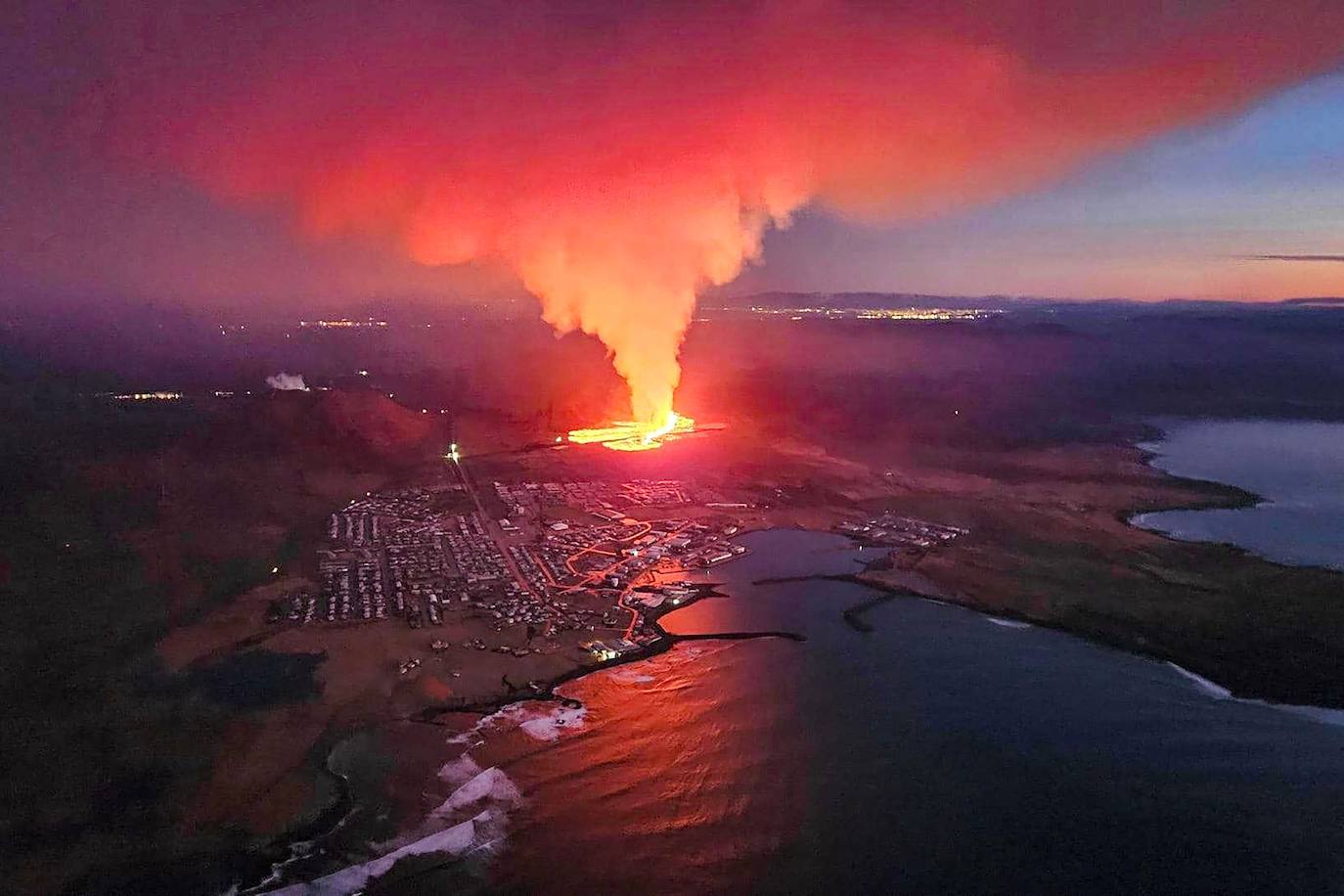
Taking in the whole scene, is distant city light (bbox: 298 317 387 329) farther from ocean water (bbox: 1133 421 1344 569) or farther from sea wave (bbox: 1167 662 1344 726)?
sea wave (bbox: 1167 662 1344 726)

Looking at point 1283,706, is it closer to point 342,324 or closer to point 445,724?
point 445,724

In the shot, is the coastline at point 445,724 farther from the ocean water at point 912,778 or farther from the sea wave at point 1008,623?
the sea wave at point 1008,623

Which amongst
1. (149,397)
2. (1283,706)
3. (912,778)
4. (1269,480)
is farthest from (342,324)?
(1283,706)

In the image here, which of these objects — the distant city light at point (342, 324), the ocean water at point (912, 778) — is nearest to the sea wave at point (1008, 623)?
the ocean water at point (912, 778)

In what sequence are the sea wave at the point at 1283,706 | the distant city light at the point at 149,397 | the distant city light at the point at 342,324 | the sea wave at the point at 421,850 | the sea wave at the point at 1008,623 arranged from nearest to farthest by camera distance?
the sea wave at the point at 421,850 < the sea wave at the point at 1283,706 < the sea wave at the point at 1008,623 < the distant city light at the point at 149,397 < the distant city light at the point at 342,324

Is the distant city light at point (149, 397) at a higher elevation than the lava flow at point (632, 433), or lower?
higher

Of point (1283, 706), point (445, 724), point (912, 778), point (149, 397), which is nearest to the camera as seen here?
point (912, 778)

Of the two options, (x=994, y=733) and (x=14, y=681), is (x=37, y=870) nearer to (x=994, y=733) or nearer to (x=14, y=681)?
(x=14, y=681)

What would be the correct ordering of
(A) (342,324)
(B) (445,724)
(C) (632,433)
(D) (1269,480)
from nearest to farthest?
1. (B) (445,724)
2. (D) (1269,480)
3. (C) (632,433)
4. (A) (342,324)
